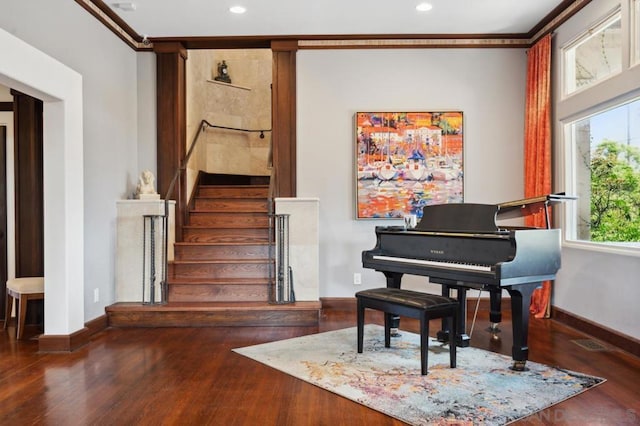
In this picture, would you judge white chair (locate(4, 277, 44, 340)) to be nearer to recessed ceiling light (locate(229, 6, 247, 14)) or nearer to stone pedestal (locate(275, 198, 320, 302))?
stone pedestal (locate(275, 198, 320, 302))

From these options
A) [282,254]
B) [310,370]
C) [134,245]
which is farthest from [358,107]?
[310,370]

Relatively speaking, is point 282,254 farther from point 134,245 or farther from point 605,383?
point 605,383

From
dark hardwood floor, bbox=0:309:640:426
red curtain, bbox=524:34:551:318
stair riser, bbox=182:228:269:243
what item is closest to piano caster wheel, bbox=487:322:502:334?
dark hardwood floor, bbox=0:309:640:426

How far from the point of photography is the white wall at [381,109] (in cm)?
546

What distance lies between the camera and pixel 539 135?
5043 mm

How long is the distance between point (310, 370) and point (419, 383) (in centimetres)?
73

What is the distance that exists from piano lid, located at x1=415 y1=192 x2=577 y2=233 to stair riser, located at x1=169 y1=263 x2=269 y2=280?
1.94 metres

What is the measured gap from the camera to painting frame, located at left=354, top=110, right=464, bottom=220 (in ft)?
17.7

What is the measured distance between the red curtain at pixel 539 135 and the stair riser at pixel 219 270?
2.81 metres

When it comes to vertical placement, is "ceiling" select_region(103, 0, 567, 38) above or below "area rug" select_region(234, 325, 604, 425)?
above

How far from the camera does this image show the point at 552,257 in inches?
134

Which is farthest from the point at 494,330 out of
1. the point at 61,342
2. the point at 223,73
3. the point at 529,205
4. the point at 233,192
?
the point at 223,73

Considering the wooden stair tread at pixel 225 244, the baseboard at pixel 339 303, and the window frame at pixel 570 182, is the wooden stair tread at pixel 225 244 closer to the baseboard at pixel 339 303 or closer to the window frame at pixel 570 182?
the baseboard at pixel 339 303

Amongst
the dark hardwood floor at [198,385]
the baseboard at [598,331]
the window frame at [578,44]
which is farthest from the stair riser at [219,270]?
the window frame at [578,44]
